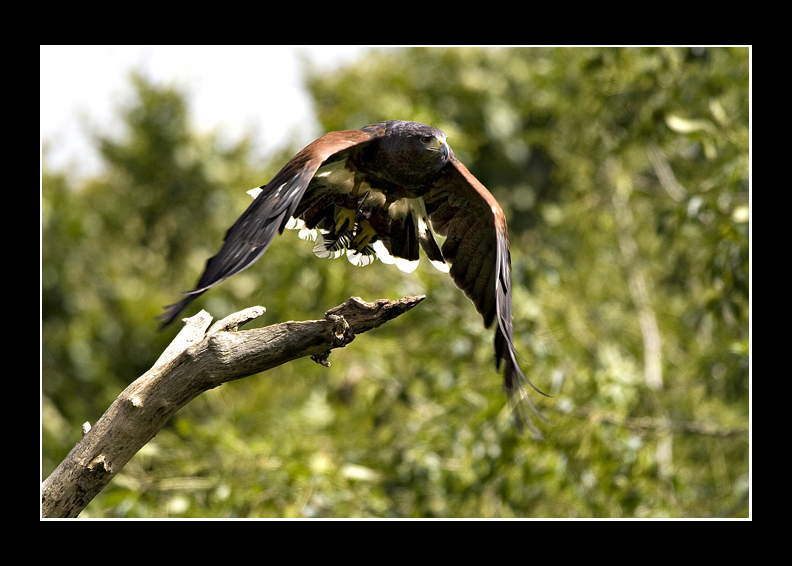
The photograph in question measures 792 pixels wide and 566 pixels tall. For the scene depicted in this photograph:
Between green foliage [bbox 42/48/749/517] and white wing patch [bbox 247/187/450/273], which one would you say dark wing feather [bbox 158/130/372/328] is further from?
green foliage [bbox 42/48/749/517]

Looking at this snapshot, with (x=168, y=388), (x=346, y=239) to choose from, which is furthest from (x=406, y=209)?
(x=168, y=388)

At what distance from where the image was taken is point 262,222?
2572 mm

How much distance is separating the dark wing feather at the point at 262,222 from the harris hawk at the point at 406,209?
0.04 feet

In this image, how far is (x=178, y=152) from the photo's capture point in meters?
11.2

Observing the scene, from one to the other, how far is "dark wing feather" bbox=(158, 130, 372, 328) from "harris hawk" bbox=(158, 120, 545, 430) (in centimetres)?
1

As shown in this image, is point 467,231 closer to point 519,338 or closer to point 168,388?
point 519,338

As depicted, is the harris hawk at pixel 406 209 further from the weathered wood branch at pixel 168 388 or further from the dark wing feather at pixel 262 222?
the weathered wood branch at pixel 168 388

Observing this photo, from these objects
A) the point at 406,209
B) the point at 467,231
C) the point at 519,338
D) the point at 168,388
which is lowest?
the point at 168,388

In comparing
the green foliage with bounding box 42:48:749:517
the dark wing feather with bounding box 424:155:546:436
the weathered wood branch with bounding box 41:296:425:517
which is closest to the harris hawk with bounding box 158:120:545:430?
the dark wing feather with bounding box 424:155:546:436

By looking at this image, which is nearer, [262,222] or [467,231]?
[262,222]

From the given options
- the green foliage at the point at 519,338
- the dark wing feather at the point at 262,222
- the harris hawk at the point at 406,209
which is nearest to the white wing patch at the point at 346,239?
the harris hawk at the point at 406,209

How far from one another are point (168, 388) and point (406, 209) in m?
1.79

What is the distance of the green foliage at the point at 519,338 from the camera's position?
4.73 metres

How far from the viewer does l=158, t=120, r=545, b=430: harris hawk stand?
3.07 m
